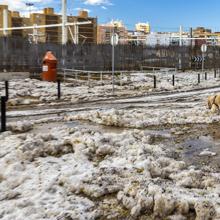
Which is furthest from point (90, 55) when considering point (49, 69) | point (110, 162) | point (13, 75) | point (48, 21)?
point (48, 21)

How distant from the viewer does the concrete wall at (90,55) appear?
3544 centimetres

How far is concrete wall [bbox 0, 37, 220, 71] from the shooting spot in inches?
1395

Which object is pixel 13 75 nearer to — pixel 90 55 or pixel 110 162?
pixel 90 55

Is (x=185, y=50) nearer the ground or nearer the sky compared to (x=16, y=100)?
nearer the sky

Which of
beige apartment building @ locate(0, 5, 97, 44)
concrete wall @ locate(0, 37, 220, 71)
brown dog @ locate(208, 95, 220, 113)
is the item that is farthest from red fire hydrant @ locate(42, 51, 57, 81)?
beige apartment building @ locate(0, 5, 97, 44)

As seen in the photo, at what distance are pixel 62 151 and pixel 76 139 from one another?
76 centimetres

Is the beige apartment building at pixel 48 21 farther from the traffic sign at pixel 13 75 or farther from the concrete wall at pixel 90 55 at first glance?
the traffic sign at pixel 13 75

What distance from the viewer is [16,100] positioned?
2061 cm

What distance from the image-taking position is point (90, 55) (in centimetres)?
4050

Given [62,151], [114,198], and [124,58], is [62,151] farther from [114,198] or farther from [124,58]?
[124,58]

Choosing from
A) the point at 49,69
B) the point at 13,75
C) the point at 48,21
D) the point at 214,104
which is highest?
the point at 48,21

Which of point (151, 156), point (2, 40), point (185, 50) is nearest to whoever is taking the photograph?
point (151, 156)

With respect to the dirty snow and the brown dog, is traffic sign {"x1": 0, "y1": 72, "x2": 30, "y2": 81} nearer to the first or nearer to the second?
the brown dog

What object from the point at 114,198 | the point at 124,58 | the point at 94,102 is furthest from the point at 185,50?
the point at 114,198
